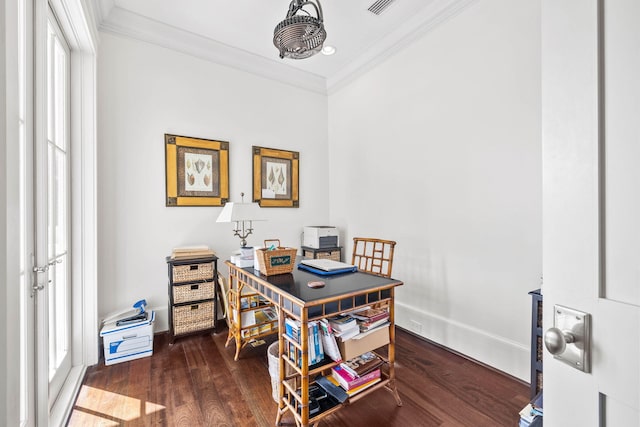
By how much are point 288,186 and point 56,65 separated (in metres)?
2.28

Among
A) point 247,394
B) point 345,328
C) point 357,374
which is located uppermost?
point 345,328

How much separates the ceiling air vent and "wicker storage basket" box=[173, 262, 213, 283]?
278 centimetres

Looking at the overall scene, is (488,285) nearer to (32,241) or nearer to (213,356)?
(213,356)

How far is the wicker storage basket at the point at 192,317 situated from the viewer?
8.36 ft

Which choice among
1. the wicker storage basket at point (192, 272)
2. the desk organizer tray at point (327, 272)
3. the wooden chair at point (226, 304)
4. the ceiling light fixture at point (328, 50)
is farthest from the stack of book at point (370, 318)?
the ceiling light fixture at point (328, 50)

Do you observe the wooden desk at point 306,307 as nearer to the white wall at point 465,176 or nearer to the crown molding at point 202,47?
the white wall at point 465,176

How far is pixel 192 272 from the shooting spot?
2600 millimetres

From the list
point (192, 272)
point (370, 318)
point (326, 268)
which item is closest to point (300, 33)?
point (326, 268)

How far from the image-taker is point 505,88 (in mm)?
2045

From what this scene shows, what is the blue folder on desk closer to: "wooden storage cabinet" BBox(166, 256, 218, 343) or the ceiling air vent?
"wooden storage cabinet" BBox(166, 256, 218, 343)

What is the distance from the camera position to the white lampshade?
2078mm

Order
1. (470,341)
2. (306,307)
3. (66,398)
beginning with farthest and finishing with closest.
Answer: (470,341), (66,398), (306,307)

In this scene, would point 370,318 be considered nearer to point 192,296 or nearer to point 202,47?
point 192,296

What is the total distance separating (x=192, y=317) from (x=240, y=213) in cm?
125
